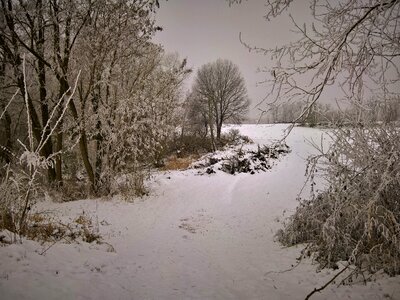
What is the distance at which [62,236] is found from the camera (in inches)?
217

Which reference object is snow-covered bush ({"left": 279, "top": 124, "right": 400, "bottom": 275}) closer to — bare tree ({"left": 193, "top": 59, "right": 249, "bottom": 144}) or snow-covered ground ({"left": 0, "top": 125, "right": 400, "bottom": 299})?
snow-covered ground ({"left": 0, "top": 125, "right": 400, "bottom": 299})

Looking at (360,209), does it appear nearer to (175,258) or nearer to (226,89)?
(175,258)

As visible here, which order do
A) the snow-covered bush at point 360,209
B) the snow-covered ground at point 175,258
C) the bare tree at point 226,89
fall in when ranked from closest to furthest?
the snow-covered ground at point 175,258
the snow-covered bush at point 360,209
the bare tree at point 226,89

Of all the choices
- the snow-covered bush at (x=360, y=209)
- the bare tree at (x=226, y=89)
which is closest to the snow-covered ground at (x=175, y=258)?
the snow-covered bush at (x=360, y=209)

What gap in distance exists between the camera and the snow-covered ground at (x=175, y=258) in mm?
3924

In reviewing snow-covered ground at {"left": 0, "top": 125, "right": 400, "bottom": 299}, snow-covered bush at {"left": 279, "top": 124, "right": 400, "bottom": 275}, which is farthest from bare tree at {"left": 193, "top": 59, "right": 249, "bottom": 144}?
snow-covered bush at {"left": 279, "top": 124, "right": 400, "bottom": 275}

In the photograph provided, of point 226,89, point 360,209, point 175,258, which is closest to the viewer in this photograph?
point 360,209

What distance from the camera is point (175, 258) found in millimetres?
6258

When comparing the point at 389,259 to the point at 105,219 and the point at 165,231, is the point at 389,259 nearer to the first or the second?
the point at 165,231

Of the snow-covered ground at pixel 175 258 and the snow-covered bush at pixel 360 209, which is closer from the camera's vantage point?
the snow-covered ground at pixel 175 258

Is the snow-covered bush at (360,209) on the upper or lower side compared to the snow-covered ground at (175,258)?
upper

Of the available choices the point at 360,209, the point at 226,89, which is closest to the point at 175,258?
the point at 360,209

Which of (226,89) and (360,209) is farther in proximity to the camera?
(226,89)

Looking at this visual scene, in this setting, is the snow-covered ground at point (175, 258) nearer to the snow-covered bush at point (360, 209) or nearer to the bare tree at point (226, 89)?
the snow-covered bush at point (360, 209)
